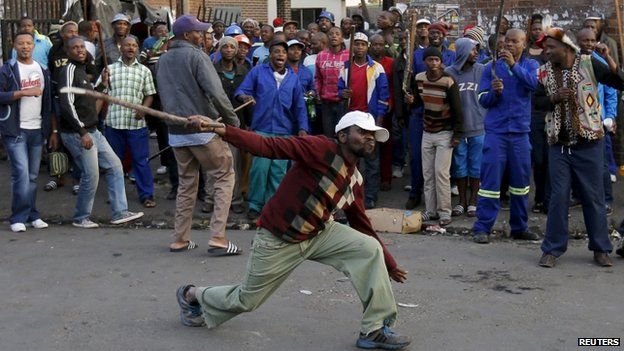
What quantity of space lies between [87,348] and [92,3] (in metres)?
8.72

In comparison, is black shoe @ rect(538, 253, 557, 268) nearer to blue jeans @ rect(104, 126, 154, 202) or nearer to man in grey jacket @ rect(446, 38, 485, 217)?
man in grey jacket @ rect(446, 38, 485, 217)

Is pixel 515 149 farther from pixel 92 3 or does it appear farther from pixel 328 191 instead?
pixel 92 3

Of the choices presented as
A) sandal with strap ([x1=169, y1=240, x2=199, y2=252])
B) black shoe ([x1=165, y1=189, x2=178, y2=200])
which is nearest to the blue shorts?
sandal with strap ([x1=169, y1=240, x2=199, y2=252])

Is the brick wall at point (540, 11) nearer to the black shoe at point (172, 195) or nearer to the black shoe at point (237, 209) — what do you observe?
the black shoe at point (237, 209)

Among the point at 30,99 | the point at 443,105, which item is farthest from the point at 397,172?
the point at 30,99

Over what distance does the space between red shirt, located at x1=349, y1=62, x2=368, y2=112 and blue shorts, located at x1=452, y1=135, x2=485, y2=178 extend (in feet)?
3.67

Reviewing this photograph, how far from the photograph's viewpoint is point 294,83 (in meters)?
9.90

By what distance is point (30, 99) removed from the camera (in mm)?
9273

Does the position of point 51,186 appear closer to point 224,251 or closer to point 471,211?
point 224,251

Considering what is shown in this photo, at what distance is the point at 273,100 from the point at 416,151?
1.69m

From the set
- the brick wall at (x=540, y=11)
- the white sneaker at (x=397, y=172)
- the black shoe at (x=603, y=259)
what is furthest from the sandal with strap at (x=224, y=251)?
the brick wall at (x=540, y=11)

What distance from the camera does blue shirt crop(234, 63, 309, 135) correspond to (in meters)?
9.80

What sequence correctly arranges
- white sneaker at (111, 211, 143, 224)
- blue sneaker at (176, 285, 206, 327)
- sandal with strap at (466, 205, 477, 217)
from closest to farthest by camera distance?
1. blue sneaker at (176, 285, 206, 327)
2. white sneaker at (111, 211, 143, 224)
3. sandal with strap at (466, 205, 477, 217)

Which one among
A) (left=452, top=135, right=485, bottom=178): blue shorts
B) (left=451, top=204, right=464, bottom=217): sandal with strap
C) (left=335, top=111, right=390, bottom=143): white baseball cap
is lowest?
(left=451, top=204, right=464, bottom=217): sandal with strap
